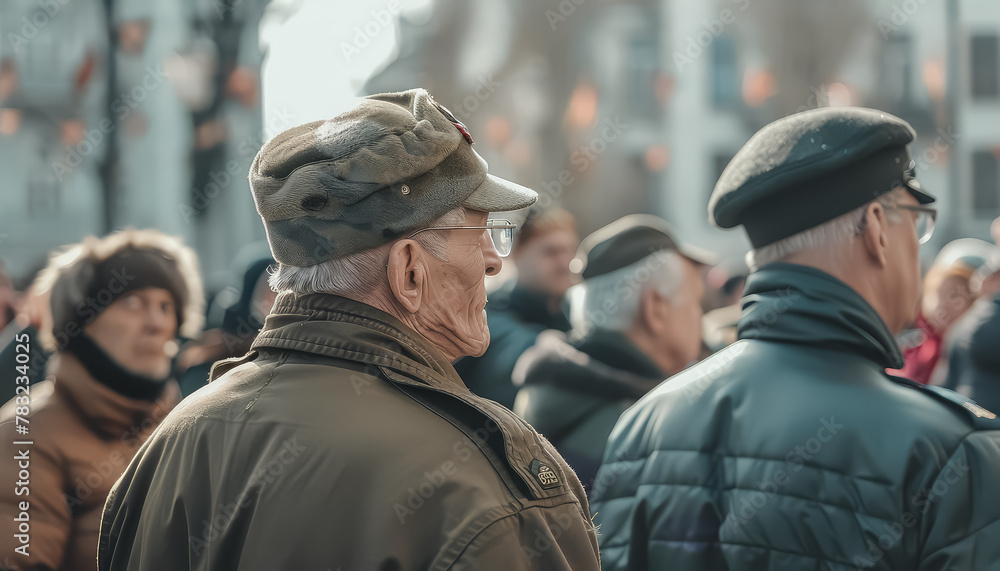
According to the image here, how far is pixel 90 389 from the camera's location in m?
3.07

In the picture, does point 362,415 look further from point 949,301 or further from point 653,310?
point 949,301

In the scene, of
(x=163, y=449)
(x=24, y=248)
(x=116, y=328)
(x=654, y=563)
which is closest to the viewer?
(x=163, y=449)

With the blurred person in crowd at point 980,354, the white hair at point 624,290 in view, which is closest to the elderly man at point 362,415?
the white hair at point 624,290

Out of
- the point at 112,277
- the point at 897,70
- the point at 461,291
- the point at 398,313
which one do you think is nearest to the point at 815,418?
the point at 461,291

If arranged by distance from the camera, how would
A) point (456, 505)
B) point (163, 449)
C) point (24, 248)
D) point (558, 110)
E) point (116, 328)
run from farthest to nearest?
point (558, 110)
point (24, 248)
point (116, 328)
point (163, 449)
point (456, 505)

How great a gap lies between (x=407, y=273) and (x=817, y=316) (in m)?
1.00

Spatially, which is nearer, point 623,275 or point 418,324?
point 418,324

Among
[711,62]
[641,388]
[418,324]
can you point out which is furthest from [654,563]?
[711,62]

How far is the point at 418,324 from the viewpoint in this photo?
5.41 ft

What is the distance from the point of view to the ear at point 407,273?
1567 mm

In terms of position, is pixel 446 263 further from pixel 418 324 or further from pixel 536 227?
pixel 536 227

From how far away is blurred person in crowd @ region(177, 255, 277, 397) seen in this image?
14.5 ft

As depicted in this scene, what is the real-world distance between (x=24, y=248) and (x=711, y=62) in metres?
22.4

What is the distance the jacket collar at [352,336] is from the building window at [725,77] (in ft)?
101
